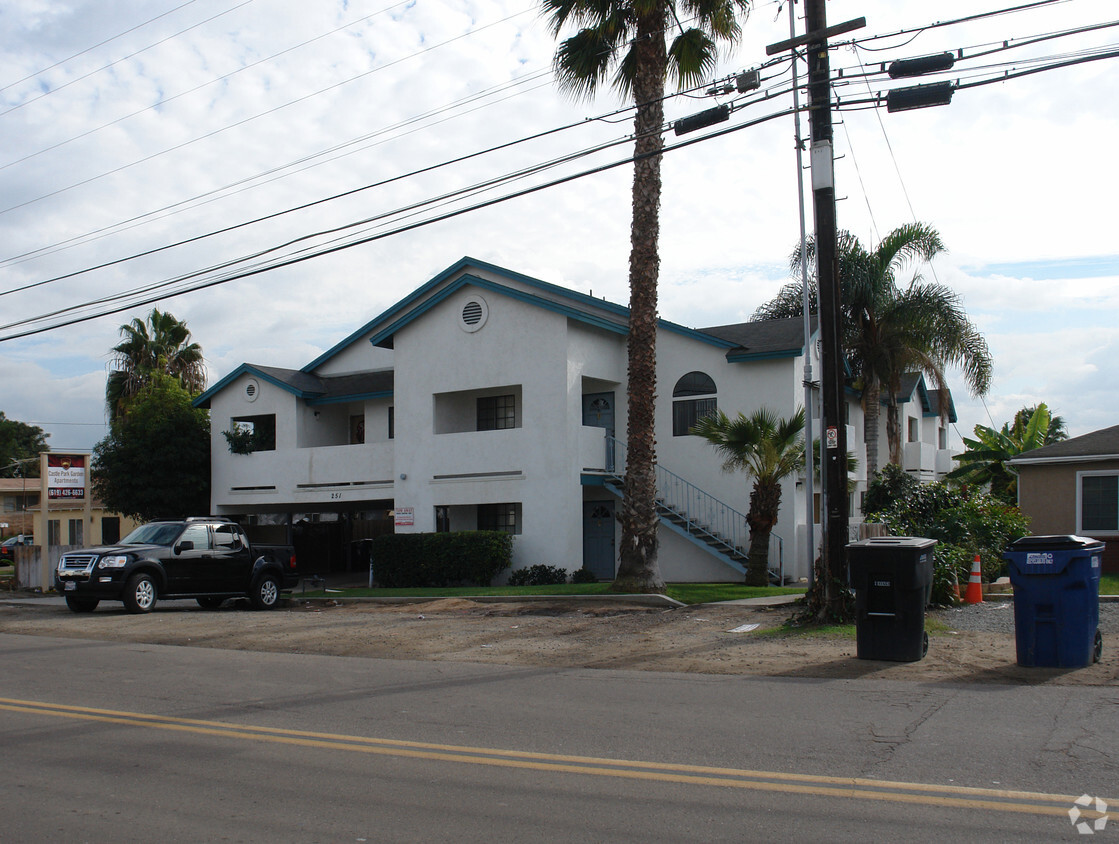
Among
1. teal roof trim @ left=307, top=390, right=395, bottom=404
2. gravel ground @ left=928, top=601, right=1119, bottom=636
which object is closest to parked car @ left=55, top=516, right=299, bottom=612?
teal roof trim @ left=307, top=390, right=395, bottom=404

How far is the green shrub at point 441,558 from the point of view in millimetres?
23391

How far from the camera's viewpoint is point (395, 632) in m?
15.2

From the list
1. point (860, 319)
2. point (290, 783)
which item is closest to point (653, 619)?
point (290, 783)

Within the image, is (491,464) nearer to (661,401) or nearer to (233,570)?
(661,401)

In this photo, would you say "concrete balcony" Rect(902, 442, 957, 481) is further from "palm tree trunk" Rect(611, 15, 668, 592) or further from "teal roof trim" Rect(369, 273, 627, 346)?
"palm tree trunk" Rect(611, 15, 668, 592)

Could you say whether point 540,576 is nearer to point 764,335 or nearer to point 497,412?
point 497,412

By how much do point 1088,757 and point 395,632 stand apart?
10.7 meters

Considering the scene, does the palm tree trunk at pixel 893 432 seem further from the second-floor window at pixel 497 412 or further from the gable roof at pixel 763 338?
the second-floor window at pixel 497 412

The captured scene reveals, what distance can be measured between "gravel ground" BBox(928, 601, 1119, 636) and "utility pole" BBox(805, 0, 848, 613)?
6.22 ft

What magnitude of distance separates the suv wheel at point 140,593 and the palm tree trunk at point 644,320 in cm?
866

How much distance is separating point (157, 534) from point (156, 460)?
1087 centimetres

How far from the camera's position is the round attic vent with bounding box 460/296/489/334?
24.8 meters

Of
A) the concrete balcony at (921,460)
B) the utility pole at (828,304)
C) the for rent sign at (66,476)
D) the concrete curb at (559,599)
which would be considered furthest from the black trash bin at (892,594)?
the concrete balcony at (921,460)

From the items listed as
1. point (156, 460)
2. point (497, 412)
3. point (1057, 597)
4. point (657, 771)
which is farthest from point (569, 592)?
point (156, 460)
